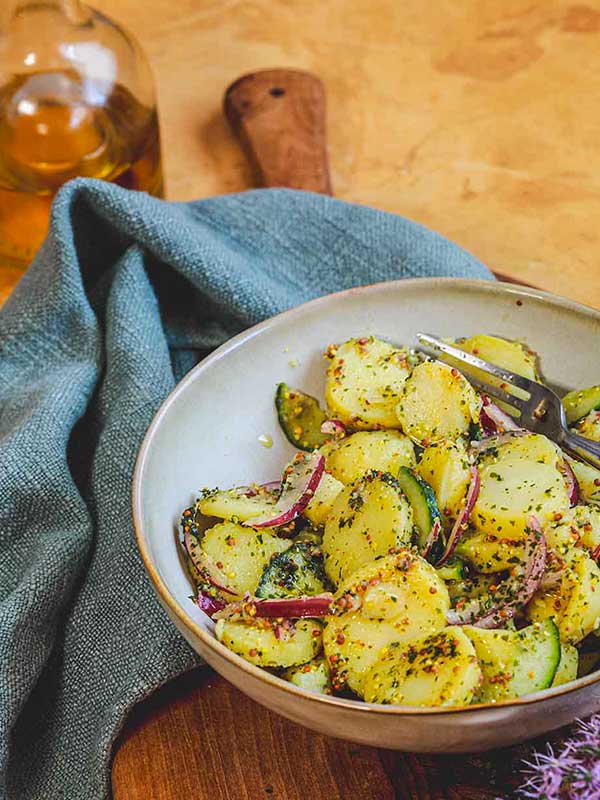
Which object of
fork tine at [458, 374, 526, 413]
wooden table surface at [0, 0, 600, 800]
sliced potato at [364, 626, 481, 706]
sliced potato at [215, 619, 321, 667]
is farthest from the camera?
wooden table surface at [0, 0, 600, 800]

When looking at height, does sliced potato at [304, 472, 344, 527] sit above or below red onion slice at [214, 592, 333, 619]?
below

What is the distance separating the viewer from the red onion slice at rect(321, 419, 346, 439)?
1.50 m

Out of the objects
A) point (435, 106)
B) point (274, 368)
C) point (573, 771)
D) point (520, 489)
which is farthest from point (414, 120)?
point (573, 771)

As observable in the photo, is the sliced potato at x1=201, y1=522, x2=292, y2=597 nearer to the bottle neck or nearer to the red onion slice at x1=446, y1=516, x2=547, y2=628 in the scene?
the red onion slice at x1=446, y1=516, x2=547, y2=628

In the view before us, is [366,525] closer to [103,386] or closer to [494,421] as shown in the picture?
[494,421]

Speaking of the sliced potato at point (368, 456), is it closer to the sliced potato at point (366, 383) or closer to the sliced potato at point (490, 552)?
the sliced potato at point (366, 383)

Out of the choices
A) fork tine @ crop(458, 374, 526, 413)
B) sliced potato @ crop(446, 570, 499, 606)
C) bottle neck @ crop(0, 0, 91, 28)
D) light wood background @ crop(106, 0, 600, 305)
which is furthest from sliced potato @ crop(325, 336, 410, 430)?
bottle neck @ crop(0, 0, 91, 28)

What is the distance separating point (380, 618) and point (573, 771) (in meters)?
0.26

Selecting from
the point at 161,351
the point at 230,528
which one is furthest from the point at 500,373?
the point at 161,351

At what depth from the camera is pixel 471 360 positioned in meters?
1.52

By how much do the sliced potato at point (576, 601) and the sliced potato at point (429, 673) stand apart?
0.13m

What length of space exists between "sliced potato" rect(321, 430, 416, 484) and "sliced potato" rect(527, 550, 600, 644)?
30cm

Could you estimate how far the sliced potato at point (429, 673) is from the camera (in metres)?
1.04

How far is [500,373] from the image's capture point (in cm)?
150
